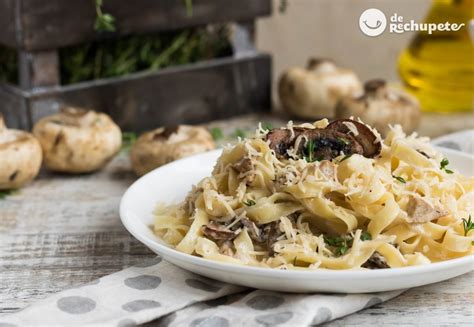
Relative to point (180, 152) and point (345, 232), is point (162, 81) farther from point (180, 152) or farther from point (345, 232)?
point (345, 232)

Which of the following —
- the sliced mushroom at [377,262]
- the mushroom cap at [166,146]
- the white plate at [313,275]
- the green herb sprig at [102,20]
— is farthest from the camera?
the green herb sprig at [102,20]

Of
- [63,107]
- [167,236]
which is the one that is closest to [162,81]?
[63,107]

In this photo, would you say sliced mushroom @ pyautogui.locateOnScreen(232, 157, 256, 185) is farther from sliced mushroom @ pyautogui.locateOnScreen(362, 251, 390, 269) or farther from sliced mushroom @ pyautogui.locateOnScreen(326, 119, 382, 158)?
sliced mushroom @ pyautogui.locateOnScreen(362, 251, 390, 269)

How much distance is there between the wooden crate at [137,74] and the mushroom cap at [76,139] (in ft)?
0.91

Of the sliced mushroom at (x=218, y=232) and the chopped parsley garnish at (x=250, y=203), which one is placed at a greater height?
the chopped parsley garnish at (x=250, y=203)

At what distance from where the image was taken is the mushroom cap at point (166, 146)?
9.96ft

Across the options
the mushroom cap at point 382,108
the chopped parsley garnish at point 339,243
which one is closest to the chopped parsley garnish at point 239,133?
the mushroom cap at point 382,108

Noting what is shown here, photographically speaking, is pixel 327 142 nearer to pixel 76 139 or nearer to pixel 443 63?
pixel 76 139

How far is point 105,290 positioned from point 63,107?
1327 millimetres

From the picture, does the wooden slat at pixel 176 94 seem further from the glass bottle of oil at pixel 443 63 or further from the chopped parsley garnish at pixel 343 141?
the chopped parsley garnish at pixel 343 141

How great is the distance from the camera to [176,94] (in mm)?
3783

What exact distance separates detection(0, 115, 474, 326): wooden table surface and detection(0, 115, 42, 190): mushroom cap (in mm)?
65

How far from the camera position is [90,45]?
364 centimetres

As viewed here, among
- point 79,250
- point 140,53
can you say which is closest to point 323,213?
point 79,250
